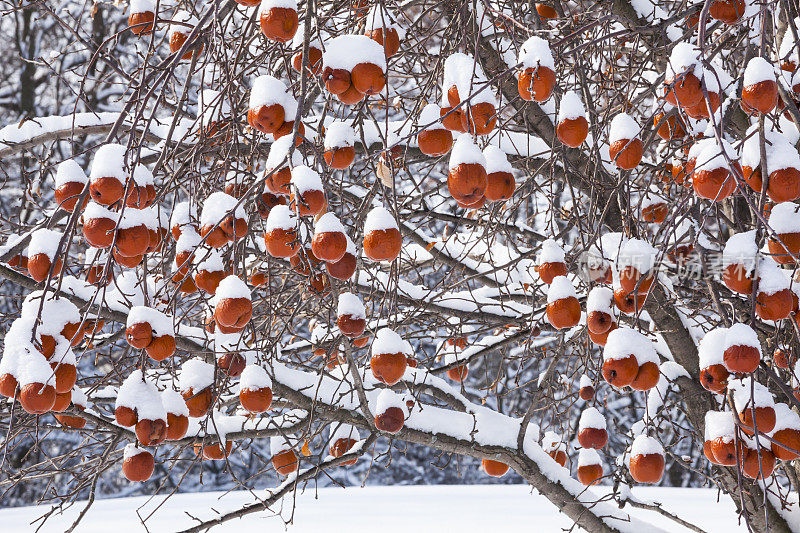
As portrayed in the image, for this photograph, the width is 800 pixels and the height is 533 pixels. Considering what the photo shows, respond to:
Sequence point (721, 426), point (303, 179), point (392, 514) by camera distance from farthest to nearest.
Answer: point (392, 514) < point (721, 426) < point (303, 179)

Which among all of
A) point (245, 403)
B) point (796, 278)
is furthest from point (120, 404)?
point (796, 278)

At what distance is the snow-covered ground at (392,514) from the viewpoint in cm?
376

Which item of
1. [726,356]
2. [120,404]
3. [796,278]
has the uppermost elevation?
[796,278]

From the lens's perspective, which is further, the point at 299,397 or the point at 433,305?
the point at 433,305

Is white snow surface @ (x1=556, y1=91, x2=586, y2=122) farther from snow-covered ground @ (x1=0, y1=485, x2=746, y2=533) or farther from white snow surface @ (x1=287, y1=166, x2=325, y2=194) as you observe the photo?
snow-covered ground @ (x1=0, y1=485, x2=746, y2=533)

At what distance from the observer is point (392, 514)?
4.10 metres

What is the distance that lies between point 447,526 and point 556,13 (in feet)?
8.25

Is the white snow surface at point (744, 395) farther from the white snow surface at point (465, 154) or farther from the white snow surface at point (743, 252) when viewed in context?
the white snow surface at point (465, 154)

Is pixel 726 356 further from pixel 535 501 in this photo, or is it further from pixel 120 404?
pixel 535 501

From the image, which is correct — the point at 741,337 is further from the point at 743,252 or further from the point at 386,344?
the point at 386,344

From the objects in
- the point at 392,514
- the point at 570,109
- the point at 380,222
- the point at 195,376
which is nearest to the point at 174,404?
the point at 195,376

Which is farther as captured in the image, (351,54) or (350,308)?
(350,308)

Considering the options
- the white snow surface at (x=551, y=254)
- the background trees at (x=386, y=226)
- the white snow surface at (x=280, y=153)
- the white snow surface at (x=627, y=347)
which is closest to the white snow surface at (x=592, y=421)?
the background trees at (x=386, y=226)

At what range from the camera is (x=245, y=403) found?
5.57ft
